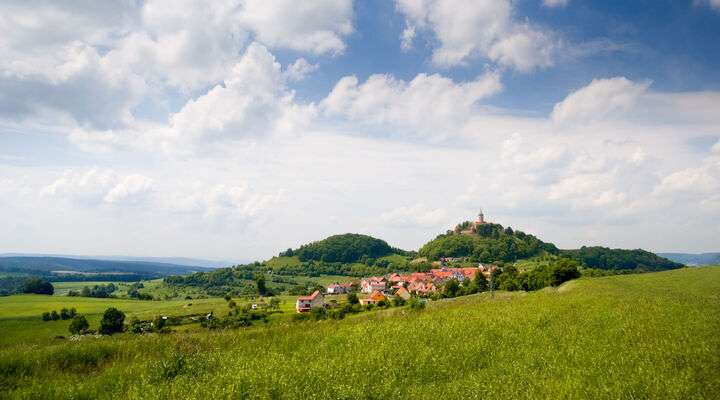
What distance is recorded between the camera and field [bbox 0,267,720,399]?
31.6ft

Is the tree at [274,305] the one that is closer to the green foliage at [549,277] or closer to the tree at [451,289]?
the tree at [451,289]

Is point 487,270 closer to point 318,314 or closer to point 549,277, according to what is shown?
point 549,277

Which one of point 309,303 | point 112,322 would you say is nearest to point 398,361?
point 112,322

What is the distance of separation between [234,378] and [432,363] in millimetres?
5644

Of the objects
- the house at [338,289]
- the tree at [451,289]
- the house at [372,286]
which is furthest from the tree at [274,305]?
the house at [338,289]

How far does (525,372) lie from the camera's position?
1111 cm

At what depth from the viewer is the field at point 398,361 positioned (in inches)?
379

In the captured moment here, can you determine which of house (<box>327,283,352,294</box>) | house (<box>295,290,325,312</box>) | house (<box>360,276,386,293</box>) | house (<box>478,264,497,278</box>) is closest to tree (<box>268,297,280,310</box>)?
house (<box>295,290,325,312</box>)

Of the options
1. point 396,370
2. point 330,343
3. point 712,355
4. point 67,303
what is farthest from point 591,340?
point 67,303

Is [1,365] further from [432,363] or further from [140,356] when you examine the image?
[432,363]

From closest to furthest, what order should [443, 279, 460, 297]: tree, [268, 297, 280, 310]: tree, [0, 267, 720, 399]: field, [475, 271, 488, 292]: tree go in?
[0, 267, 720, 399]: field < [475, 271, 488, 292]: tree < [443, 279, 460, 297]: tree < [268, 297, 280, 310]: tree

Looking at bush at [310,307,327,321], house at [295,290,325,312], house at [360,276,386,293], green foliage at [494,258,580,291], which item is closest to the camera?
bush at [310,307,327,321]

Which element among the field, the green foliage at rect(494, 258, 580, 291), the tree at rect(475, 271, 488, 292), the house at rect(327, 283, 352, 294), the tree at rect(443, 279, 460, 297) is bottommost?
the house at rect(327, 283, 352, 294)

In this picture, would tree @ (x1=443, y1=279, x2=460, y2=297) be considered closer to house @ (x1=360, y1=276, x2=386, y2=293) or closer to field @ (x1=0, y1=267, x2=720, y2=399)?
house @ (x1=360, y1=276, x2=386, y2=293)
